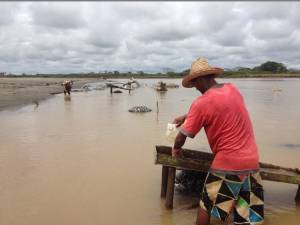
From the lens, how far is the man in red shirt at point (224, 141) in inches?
151

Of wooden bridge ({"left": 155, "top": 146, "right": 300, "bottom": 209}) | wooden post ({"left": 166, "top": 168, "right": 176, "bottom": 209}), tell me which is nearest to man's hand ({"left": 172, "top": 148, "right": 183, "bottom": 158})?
wooden bridge ({"left": 155, "top": 146, "right": 300, "bottom": 209})

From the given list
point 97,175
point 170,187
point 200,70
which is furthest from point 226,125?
point 97,175

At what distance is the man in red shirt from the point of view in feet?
12.6

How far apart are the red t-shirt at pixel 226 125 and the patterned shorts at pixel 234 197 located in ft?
0.45

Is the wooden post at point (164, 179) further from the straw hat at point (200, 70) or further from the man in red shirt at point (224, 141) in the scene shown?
the straw hat at point (200, 70)

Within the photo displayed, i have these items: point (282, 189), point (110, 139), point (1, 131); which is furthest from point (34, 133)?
point (282, 189)

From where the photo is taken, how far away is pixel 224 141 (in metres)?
3.93

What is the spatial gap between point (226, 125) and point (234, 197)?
80 cm

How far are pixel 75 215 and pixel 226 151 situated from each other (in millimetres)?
2418

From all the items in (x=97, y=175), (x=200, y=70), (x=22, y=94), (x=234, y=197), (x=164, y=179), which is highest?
(x=200, y=70)

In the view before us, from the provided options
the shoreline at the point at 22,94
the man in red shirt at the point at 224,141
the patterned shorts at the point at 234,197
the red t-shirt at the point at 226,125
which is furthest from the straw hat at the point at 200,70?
the shoreline at the point at 22,94

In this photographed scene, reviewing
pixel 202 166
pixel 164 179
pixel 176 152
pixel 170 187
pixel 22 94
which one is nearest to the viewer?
pixel 176 152

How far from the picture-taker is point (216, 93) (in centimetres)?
383

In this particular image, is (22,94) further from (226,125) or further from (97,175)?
(226,125)
